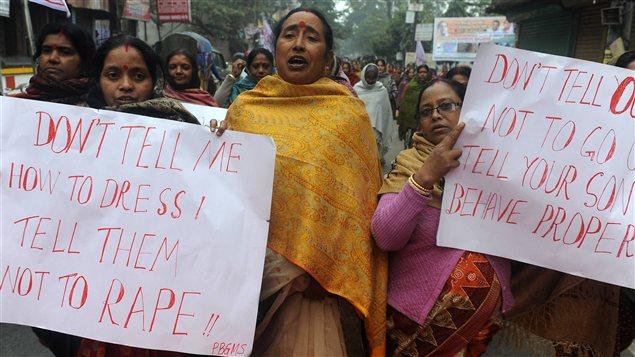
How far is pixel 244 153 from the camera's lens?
168cm

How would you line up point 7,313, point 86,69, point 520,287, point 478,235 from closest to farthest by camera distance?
point 7,313 → point 478,235 → point 520,287 → point 86,69

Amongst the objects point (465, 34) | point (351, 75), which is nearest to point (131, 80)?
point (351, 75)

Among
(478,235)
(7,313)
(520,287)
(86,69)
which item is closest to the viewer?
(7,313)

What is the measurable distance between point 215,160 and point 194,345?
545 millimetres

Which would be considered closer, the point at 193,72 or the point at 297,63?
the point at 297,63

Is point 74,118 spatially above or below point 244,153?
above

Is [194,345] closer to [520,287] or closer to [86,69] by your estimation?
[520,287]

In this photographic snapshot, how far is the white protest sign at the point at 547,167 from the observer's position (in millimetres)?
1688

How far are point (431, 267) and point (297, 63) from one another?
817mm

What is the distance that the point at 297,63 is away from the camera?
1.92m

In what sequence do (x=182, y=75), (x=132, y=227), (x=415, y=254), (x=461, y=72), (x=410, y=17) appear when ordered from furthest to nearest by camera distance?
(x=410, y=17) → (x=182, y=75) → (x=461, y=72) → (x=415, y=254) → (x=132, y=227)

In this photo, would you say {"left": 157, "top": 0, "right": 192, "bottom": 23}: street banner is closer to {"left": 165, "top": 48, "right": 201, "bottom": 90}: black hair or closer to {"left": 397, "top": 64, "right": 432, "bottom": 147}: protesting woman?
{"left": 397, "top": 64, "right": 432, "bottom": 147}: protesting woman

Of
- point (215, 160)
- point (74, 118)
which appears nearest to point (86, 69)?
point (74, 118)

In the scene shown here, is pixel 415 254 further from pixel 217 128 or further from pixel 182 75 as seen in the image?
pixel 182 75
